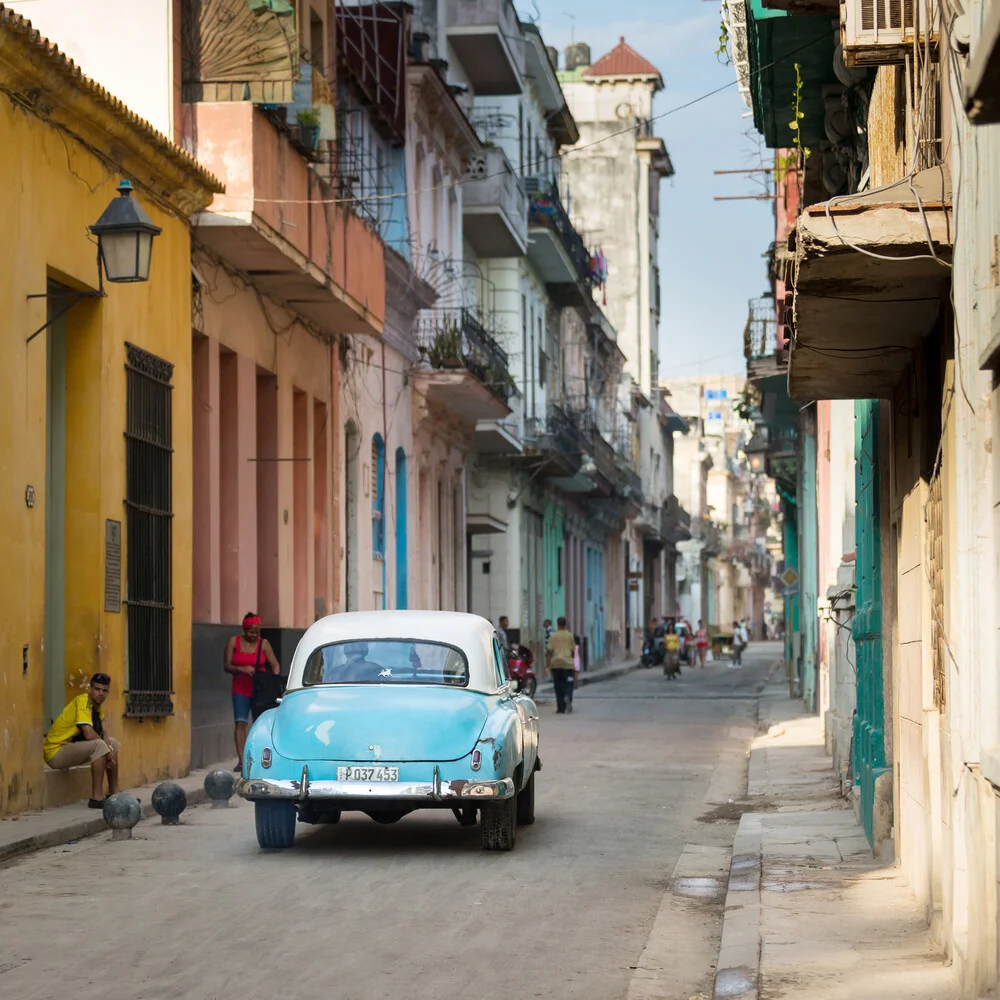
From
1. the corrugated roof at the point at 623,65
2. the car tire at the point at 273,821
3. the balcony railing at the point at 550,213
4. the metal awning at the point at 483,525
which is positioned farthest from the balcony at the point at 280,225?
the corrugated roof at the point at 623,65

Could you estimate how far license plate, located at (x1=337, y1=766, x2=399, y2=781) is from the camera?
1219 centimetres

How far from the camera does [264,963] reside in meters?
8.59

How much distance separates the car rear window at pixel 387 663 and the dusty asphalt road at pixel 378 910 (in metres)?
1.12

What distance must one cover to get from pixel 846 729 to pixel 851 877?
19.8ft

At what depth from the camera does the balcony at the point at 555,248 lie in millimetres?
42562

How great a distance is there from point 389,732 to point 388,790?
14.6 inches

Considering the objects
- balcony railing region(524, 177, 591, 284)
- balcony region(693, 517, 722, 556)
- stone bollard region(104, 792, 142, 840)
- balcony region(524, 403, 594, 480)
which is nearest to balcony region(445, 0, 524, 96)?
balcony railing region(524, 177, 591, 284)

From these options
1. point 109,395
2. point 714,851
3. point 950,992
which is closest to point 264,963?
point 950,992

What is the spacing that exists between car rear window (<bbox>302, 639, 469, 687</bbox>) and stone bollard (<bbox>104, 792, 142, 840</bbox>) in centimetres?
152

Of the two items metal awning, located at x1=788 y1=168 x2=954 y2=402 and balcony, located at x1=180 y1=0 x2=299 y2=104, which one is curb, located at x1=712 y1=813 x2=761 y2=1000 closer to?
metal awning, located at x1=788 y1=168 x2=954 y2=402

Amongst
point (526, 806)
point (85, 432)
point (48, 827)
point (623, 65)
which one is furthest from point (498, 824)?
point (623, 65)

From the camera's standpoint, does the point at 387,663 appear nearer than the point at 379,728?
No

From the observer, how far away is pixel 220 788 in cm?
1588

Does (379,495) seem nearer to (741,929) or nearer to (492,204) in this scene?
(492,204)
